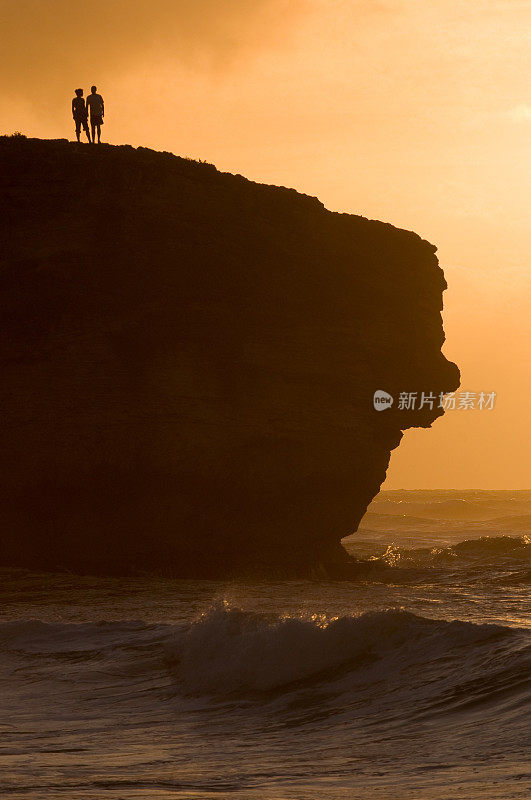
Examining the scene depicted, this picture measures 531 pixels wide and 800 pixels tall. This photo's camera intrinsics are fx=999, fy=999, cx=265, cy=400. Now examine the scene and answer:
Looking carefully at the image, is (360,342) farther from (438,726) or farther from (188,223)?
(438,726)

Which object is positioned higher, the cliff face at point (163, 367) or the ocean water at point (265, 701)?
the cliff face at point (163, 367)

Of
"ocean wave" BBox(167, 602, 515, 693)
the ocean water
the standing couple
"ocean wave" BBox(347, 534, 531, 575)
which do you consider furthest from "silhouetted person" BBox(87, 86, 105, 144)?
"ocean wave" BBox(167, 602, 515, 693)

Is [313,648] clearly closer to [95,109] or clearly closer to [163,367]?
[163,367]

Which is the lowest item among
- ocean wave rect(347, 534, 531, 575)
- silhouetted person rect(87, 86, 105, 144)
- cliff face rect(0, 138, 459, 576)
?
ocean wave rect(347, 534, 531, 575)

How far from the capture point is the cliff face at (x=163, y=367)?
25828 mm

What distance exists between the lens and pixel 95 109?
27.9 meters

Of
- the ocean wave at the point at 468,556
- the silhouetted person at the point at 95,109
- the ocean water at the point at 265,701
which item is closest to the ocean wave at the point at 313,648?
the ocean water at the point at 265,701

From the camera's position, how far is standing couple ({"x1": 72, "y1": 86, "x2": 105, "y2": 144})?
27641mm

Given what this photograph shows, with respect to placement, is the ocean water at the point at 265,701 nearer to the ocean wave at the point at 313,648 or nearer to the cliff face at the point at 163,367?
the ocean wave at the point at 313,648

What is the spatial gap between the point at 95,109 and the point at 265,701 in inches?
805

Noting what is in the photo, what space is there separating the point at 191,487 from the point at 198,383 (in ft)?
9.09

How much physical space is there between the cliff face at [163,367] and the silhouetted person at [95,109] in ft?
4.08

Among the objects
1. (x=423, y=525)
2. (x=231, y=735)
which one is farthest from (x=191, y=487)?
(x=423, y=525)

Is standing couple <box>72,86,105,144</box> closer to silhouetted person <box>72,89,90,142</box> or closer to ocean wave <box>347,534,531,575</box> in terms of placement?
silhouetted person <box>72,89,90,142</box>
